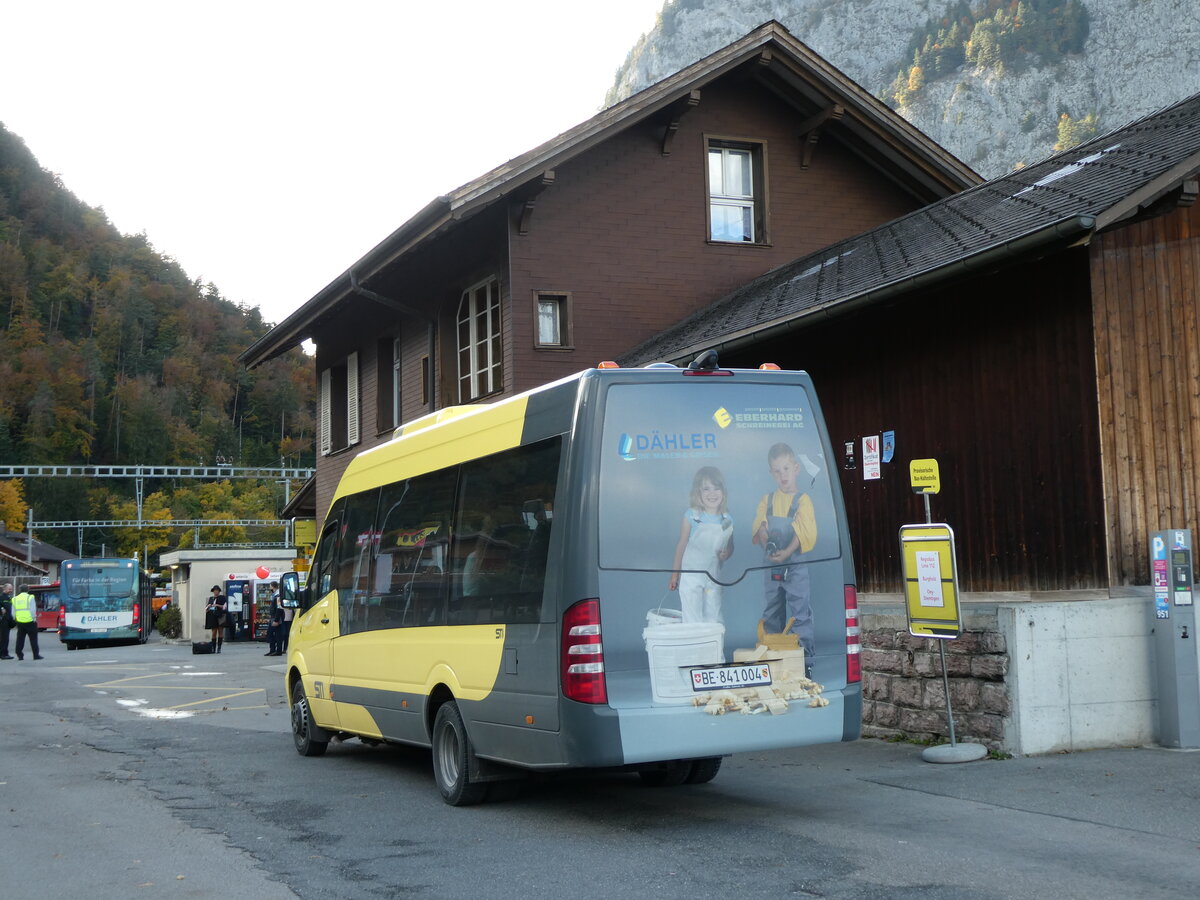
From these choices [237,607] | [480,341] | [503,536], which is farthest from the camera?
[237,607]

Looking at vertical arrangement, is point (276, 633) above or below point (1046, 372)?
below

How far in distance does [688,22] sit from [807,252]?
167 metres

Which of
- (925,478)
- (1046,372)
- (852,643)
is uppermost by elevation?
(1046,372)

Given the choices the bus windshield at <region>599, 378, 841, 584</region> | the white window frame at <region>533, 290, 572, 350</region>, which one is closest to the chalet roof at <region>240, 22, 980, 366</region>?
the white window frame at <region>533, 290, 572, 350</region>

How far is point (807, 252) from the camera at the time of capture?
69.4 ft

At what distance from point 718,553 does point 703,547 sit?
0.31 feet

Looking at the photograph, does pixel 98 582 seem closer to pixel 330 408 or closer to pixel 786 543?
pixel 330 408

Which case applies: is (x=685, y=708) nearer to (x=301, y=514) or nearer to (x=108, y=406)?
(x=301, y=514)

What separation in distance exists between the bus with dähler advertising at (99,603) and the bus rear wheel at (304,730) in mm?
34660

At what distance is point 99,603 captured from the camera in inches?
1777

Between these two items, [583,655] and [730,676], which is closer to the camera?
[583,655]

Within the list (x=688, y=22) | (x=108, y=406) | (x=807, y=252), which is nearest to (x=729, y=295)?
(x=807, y=252)

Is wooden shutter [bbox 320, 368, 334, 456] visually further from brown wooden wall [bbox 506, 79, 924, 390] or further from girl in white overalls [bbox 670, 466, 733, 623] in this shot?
girl in white overalls [bbox 670, 466, 733, 623]

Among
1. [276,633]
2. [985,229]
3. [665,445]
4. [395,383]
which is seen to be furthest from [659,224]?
[276,633]
